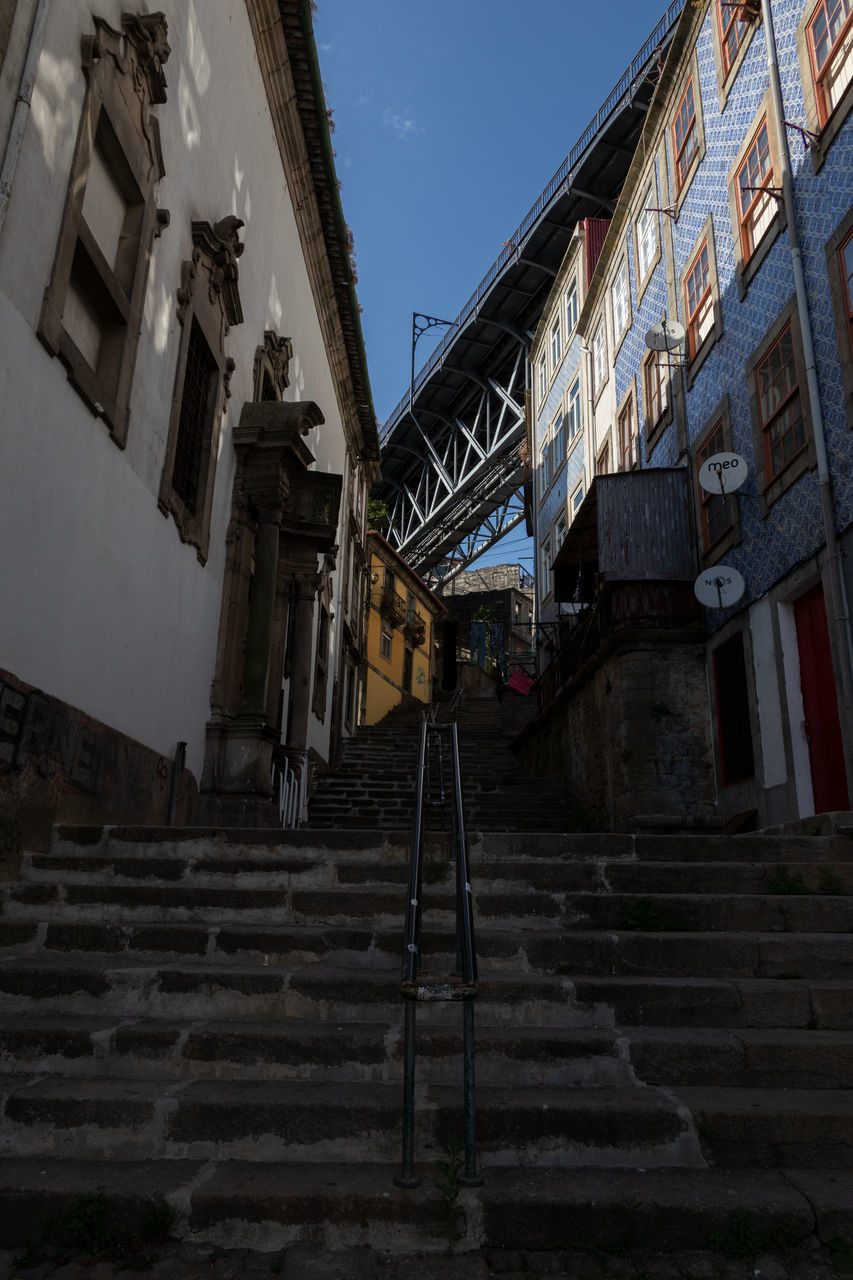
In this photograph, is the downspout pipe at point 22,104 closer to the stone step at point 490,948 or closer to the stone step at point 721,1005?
the stone step at point 490,948

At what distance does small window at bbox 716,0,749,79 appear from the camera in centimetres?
1103

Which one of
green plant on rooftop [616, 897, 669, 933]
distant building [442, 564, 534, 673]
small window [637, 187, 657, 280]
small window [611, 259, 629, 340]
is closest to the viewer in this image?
green plant on rooftop [616, 897, 669, 933]

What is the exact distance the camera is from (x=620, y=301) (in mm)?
17297

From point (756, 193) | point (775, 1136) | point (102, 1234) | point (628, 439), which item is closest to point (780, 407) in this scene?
point (756, 193)

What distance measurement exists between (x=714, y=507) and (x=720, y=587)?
1.59m

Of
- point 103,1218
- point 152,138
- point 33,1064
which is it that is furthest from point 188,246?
point 103,1218

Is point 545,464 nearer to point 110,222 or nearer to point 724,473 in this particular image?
point 724,473

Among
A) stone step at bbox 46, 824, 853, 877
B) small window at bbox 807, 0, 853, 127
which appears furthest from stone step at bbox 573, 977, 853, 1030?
small window at bbox 807, 0, 853, 127

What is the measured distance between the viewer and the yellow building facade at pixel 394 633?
95.5ft

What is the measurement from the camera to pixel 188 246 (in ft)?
26.6

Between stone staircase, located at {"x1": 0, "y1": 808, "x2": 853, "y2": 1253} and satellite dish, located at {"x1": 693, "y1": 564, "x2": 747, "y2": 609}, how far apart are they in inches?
235

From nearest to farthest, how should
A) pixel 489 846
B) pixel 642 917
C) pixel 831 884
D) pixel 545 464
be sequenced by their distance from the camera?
pixel 642 917
pixel 831 884
pixel 489 846
pixel 545 464

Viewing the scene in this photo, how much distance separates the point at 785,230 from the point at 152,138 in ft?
21.9

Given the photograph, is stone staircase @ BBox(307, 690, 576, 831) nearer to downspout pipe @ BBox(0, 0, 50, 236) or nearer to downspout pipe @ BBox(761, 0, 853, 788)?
downspout pipe @ BBox(761, 0, 853, 788)
